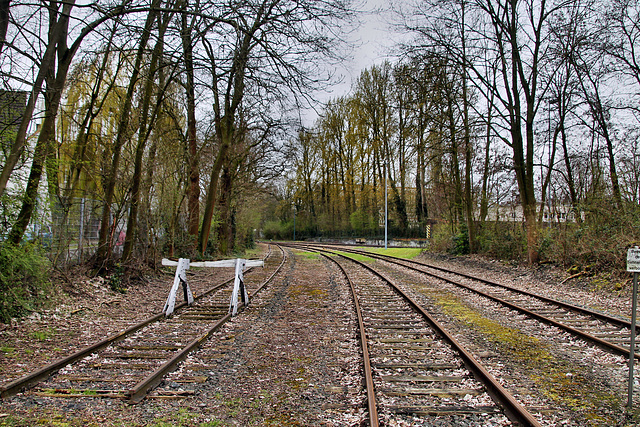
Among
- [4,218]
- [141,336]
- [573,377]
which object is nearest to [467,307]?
[573,377]

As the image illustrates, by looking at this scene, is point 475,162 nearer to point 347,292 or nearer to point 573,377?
point 347,292

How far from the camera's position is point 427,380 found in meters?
4.58

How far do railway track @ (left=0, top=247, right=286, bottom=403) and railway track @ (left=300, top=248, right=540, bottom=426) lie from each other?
7.50 ft

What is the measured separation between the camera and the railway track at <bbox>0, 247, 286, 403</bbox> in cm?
415

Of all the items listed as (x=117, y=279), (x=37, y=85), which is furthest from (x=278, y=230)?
(x=37, y=85)

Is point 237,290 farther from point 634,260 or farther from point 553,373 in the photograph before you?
point 634,260

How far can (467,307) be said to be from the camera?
9008 mm

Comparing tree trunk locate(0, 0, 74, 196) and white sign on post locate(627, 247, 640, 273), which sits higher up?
tree trunk locate(0, 0, 74, 196)

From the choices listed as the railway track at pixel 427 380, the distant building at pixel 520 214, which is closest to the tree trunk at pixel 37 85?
the railway track at pixel 427 380

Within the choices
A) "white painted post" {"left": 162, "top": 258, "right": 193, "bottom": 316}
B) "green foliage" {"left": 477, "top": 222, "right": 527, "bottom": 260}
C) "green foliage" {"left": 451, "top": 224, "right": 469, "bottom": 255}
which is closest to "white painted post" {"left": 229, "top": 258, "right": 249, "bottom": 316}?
"white painted post" {"left": 162, "top": 258, "right": 193, "bottom": 316}

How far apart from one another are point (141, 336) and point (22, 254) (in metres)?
2.37

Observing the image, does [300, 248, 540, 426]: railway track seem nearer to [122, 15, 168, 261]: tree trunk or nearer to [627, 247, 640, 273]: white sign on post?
[627, 247, 640, 273]: white sign on post

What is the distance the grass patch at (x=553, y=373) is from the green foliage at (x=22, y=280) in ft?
23.6

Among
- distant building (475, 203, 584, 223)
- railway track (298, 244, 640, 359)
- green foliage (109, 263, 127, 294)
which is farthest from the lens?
distant building (475, 203, 584, 223)
